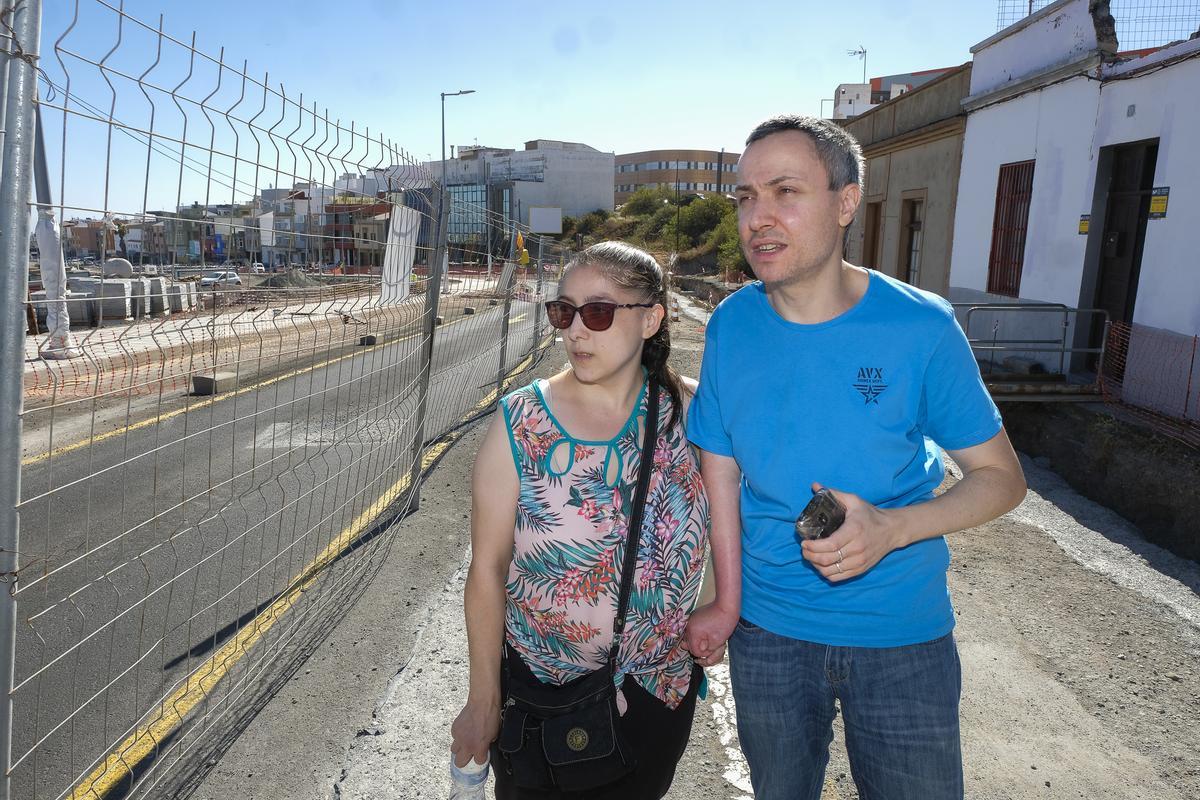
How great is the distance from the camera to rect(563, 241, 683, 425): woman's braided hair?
2.06 metres

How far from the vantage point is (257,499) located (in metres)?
5.64

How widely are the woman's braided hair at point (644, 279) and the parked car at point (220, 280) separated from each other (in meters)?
1.30

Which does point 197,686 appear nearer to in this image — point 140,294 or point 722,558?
point 140,294

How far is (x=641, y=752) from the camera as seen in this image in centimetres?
197

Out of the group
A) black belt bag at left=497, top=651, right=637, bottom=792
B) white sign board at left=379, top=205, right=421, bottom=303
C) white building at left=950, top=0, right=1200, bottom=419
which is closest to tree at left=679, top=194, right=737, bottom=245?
white building at left=950, top=0, right=1200, bottom=419

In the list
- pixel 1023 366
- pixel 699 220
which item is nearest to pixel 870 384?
pixel 1023 366

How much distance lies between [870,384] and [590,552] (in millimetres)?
750

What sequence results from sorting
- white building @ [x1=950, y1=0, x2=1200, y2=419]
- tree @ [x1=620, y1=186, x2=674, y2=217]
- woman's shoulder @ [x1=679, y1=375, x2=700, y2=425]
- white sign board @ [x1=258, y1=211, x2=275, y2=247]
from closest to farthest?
1. woman's shoulder @ [x1=679, y1=375, x2=700, y2=425]
2. white sign board @ [x1=258, y1=211, x2=275, y2=247]
3. white building @ [x1=950, y1=0, x2=1200, y2=419]
4. tree @ [x1=620, y1=186, x2=674, y2=217]

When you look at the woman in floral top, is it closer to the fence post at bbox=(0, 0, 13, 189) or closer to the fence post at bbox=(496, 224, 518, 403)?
the fence post at bbox=(0, 0, 13, 189)

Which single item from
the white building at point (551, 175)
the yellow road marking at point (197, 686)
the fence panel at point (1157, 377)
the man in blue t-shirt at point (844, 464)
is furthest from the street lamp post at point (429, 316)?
the white building at point (551, 175)

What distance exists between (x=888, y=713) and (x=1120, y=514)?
243 inches

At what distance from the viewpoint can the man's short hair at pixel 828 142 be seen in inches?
73.0

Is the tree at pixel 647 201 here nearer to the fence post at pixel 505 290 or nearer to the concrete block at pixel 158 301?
the fence post at pixel 505 290

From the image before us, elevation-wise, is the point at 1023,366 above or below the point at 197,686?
above
